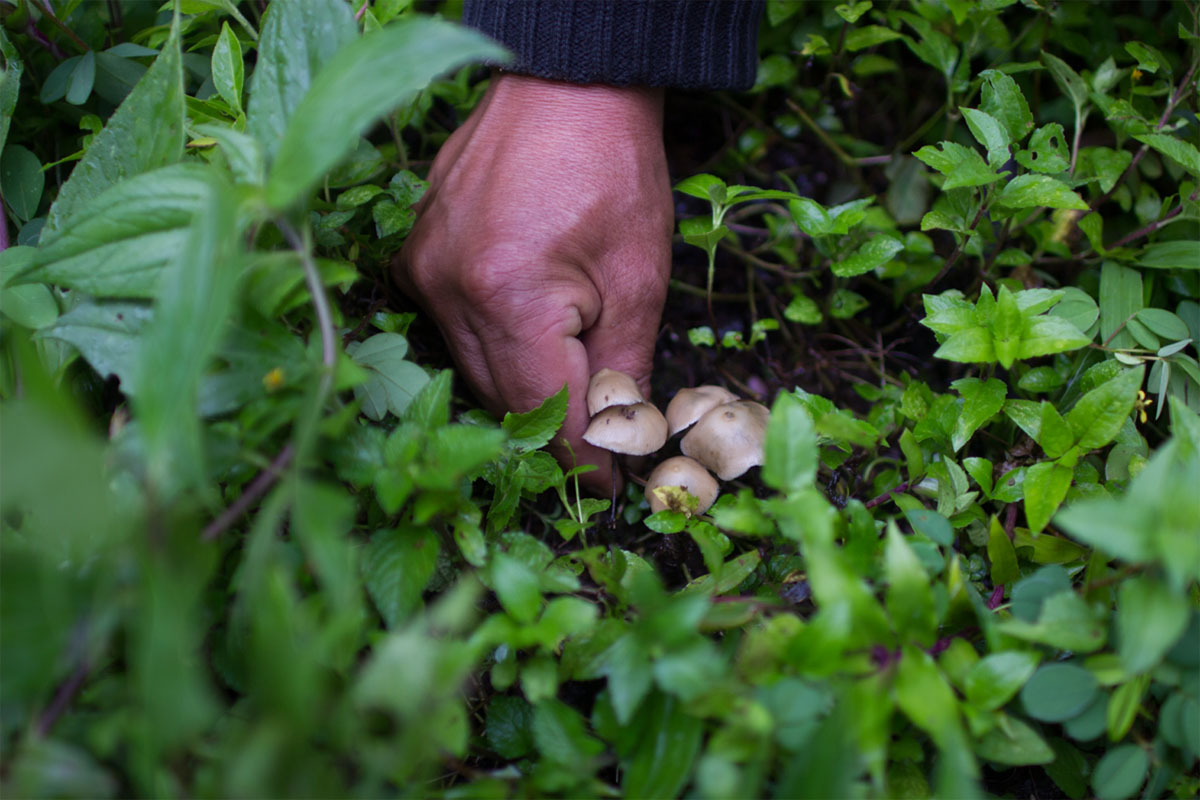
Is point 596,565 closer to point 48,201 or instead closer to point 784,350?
point 784,350

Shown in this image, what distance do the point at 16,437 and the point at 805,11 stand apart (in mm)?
2031

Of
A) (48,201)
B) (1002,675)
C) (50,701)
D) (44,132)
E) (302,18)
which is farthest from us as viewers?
(44,132)

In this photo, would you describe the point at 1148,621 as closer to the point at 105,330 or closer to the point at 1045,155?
the point at 1045,155

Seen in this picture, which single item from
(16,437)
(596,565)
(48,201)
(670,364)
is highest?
(16,437)

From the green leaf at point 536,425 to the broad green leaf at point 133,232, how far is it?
570 millimetres

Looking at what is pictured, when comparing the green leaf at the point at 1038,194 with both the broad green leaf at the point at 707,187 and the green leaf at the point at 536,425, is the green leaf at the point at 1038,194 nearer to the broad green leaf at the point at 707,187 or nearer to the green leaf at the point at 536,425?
the broad green leaf at the point at 707,187

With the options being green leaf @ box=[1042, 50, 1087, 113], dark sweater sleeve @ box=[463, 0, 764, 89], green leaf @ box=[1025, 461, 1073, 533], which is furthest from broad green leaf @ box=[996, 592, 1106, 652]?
dark sweater sleeve @ box=[463, 0, 764, 89]

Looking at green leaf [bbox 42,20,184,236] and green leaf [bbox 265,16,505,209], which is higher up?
green leaf [bbox 265,16,505,209]

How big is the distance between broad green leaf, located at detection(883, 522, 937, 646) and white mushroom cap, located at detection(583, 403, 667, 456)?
711 millimetres

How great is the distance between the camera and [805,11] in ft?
6.73

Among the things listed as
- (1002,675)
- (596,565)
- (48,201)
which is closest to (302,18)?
(596,565)

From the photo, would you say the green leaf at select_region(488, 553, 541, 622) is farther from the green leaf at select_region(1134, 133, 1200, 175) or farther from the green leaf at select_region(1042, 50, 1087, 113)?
the green leaf at select_region(1042, 50, 1087, 113)

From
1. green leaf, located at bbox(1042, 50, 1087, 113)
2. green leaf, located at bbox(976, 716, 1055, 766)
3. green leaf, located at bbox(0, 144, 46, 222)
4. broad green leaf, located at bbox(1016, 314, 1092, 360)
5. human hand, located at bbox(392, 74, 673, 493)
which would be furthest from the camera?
green leaf, located at bbox(1042, 50, 1087, 113)

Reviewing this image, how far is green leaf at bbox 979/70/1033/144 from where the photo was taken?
152 cm
